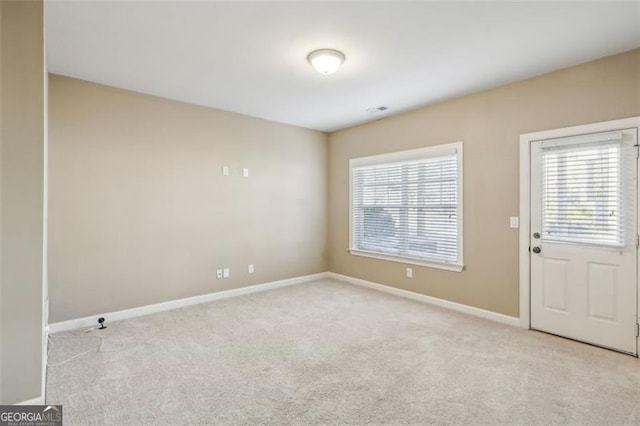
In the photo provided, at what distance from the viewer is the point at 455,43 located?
2.73m

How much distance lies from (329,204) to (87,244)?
3.73 m

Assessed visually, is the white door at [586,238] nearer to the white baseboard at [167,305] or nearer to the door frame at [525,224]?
the door frame at [525,224]

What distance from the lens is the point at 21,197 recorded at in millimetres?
2029

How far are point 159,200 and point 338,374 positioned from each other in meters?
3.04

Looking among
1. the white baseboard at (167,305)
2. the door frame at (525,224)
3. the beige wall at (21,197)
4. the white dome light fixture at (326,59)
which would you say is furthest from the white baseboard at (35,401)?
the door frame at (525,224)

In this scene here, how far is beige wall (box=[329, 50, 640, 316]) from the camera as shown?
298 cm

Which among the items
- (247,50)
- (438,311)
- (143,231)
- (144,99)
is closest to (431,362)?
(438,311)

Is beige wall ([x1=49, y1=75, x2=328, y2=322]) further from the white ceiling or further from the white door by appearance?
the white door

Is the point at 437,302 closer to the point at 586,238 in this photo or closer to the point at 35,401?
the point at 586,238

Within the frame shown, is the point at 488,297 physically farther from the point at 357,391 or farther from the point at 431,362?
the point at 357,391

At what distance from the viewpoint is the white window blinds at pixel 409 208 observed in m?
4.23

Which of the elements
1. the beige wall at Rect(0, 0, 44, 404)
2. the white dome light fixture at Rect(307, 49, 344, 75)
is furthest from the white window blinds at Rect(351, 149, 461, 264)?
the beige wall at Rect(0, 0, 44, 404)

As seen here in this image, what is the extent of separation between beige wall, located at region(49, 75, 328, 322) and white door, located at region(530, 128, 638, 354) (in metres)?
3.48

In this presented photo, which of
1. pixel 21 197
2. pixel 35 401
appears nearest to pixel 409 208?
pixel 21 197
